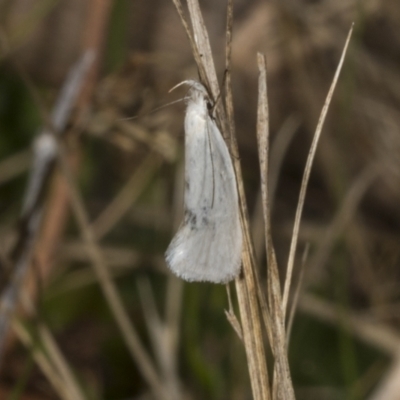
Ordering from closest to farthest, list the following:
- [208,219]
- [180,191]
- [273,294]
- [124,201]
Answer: [273,294] < [208,219] < [180,191] < [124,201]

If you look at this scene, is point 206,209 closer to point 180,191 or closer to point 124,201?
point 180,191

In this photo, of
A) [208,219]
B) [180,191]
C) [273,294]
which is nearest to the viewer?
[273,294]

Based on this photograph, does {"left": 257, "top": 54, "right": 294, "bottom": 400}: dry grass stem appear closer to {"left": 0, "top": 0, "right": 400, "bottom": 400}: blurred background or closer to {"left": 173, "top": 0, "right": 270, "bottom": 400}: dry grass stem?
{"left": 173, "top": 0, "right": 270, "bottom": 400}: dry grass stem

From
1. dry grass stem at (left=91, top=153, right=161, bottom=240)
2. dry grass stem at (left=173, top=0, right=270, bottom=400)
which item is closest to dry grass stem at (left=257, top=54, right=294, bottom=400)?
dry grass stem at (left=173, top=0, right=270, bottom=400)

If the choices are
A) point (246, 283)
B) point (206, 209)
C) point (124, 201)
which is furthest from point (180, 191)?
point (246, 283)

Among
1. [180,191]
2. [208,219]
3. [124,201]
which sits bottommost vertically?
[124,201]

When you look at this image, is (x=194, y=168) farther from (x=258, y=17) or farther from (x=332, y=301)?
(x=258, y=17)

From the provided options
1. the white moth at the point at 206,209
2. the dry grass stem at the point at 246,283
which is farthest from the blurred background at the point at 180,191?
the dry grass stem at the point at 246,283
